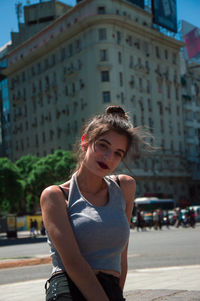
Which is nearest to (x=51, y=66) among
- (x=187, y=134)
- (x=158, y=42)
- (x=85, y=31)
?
(x=85, y=31)

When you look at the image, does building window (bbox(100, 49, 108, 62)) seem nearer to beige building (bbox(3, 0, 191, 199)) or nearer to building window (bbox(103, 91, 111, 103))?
beige building (bbox(3, 0, 191, 199))

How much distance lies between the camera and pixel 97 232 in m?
2.52

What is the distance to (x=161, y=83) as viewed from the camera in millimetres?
72750

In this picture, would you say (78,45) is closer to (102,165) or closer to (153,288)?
(153,288)

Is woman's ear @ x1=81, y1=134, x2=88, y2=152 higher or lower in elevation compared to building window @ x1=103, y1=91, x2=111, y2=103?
lower

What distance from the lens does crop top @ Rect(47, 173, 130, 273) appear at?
99.3 inches

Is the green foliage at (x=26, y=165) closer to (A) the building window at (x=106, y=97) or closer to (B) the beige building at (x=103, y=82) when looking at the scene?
(B) the beige building at (x=103, y=82)

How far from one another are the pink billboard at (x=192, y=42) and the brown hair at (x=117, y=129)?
83.6 m

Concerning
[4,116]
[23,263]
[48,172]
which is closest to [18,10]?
[4,116]

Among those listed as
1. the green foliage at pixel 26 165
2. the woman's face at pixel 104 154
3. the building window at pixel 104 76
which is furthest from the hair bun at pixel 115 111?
the building window at pixel 104 76

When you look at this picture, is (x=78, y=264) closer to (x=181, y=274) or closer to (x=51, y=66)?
(x=181, y=274)

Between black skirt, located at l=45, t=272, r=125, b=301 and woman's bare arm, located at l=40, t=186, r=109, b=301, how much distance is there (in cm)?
5

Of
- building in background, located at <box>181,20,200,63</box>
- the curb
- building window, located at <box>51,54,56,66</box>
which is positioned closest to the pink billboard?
building in background, located at <box>181,20,200,63</box>

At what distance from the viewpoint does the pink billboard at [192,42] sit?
83250 millimetres
